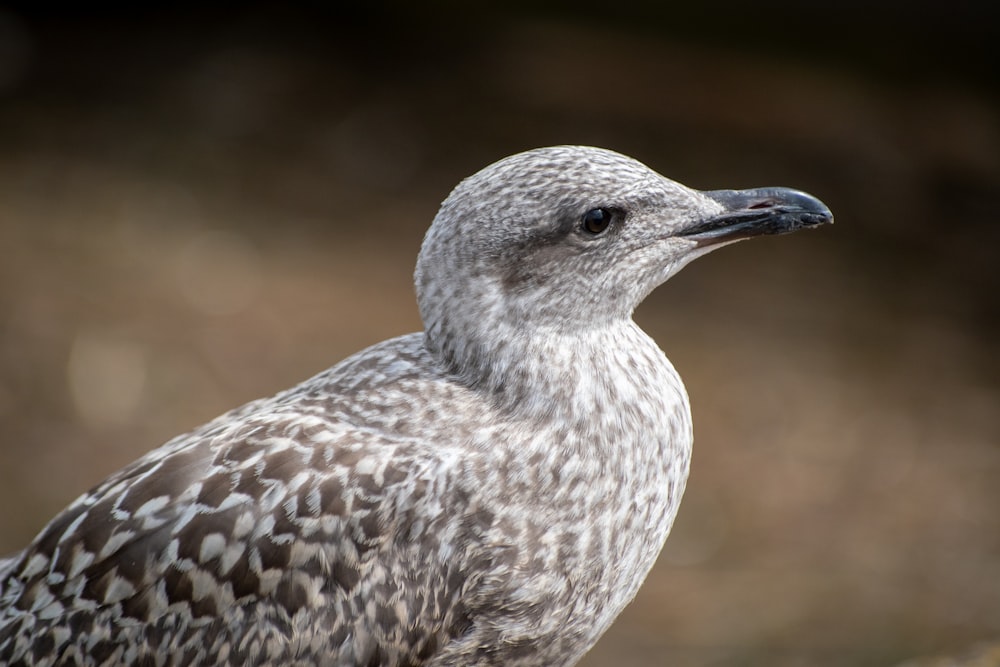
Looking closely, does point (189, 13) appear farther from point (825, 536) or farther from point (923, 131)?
point (825, 536)

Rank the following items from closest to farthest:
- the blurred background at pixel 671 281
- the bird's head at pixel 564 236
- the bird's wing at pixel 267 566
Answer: the bird's wing at pixel 267 566
the bird's head at pixel 564 236
the blurred background at pixel 671 281

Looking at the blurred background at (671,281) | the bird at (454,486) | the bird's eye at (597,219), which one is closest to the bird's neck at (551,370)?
the bird at (454,486)

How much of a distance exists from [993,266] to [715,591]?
3296 millimetres

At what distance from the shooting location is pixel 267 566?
2.76m

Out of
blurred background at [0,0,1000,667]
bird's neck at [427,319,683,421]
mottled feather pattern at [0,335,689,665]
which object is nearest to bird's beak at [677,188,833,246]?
bird's neck at [427,319,683,421]

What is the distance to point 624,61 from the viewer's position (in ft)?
30.2

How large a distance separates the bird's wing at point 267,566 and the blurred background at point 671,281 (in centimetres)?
275

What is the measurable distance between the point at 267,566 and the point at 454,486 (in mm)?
444

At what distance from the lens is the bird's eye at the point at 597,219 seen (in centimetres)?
294

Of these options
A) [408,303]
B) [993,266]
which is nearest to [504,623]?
[408,303]

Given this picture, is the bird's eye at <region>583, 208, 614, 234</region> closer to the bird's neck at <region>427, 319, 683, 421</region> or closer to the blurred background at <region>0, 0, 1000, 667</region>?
the bird's neck at <region>427, 319, 683, 421</region>

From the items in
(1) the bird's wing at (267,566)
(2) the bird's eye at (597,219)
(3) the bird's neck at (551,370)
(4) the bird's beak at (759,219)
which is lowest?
(1) the bird's wing at (267,566)

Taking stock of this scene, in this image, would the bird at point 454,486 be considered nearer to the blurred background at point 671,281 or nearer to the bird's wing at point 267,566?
the bird's wing at point 267,566

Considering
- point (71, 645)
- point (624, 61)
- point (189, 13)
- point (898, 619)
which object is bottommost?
point (898, 619)
